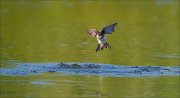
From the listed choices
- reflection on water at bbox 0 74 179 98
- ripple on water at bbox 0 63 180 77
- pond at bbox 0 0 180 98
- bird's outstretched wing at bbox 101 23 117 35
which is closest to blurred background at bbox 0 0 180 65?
pond at bbox 0 0 180 98

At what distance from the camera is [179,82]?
13977 millimetres

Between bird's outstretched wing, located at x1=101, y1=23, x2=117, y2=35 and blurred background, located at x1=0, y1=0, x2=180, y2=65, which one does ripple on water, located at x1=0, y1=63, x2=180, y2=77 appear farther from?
bird's outstretched wing, located at x1=101, y1=23, x2=117, y2=35

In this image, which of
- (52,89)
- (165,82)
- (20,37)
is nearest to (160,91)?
(165,82)

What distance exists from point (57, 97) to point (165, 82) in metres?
2.54

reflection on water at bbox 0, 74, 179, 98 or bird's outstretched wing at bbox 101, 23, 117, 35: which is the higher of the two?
bird's outstretched wing at bbox 101, 23, 117, 35

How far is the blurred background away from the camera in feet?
57.7

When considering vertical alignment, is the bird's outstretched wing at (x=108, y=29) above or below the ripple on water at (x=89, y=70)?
above

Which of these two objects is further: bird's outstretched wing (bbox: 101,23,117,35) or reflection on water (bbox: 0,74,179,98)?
bird's outstretched wing (bbox: 101,23,117,35)

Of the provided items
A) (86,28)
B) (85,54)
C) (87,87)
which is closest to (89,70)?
(87,87)

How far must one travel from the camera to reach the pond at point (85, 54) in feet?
43.6

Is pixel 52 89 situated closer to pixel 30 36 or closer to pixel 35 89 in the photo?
pixel 35 89

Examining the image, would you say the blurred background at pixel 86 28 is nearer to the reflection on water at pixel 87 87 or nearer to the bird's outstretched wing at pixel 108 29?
the reflection on water at pixel 87 87

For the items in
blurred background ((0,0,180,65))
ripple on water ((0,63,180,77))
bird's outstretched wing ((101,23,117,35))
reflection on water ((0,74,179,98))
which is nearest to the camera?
reflection on water ((0,74,179,98))

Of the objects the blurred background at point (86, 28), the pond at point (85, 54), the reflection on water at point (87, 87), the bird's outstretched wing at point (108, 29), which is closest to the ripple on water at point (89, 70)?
the pond at point (85, 54)
